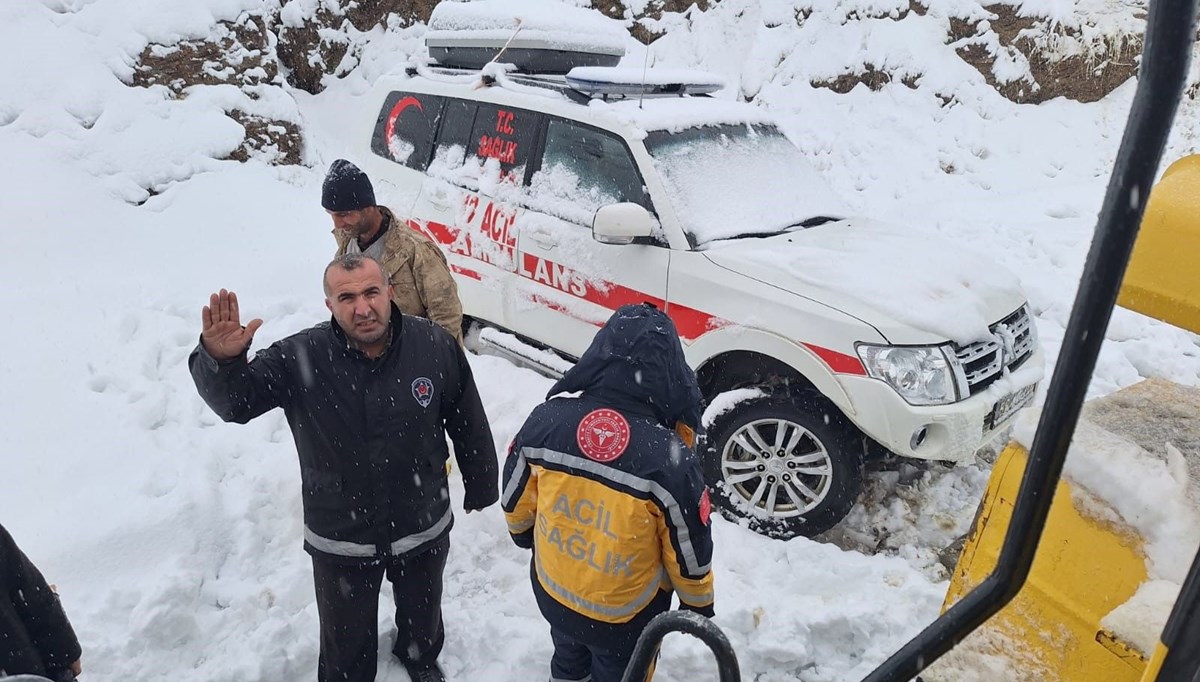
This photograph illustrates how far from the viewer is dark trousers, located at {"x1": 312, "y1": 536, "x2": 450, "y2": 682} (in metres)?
2.53

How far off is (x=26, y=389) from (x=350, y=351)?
319 centimetres

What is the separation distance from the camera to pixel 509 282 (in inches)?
183

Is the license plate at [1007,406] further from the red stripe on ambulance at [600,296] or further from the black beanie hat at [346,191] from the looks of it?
the black beanie hat at [346,191]

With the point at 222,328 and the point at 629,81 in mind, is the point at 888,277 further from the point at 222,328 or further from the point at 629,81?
the point at 222,328

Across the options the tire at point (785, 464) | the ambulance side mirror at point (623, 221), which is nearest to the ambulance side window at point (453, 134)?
the ambulance side mirror at point (623, 221)

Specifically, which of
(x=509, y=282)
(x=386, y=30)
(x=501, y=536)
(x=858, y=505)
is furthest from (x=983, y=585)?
(x=386, y=30)

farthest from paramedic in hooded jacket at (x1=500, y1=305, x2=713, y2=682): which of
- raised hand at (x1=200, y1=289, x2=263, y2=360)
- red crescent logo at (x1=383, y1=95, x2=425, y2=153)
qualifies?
red crescent logo at (x1=383, y1=95, x2=425, y2=153)

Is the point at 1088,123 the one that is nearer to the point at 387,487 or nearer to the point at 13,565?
the point at 387,487

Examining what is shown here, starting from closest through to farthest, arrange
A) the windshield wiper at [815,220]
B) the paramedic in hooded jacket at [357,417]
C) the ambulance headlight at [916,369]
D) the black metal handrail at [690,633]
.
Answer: the black metal handrail at [690,633]
the paramedic in hooded jacket at [357,417]
the ambulance headlight at [916,369]
the windshield wiper at [815,220]

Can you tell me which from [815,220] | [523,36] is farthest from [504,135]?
[815,220]

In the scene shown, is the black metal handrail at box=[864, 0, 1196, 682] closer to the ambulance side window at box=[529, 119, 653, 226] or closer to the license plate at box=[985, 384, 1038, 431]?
the license plate at box=[985, 384, 1038, 431]

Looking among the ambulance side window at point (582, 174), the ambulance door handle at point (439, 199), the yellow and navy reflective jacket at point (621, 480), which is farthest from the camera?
the ambulance door handle at point (439, 199)

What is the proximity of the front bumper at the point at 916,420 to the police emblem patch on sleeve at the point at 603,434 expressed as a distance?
5.57 feet

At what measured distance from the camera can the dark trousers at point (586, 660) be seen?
2.27 metres
